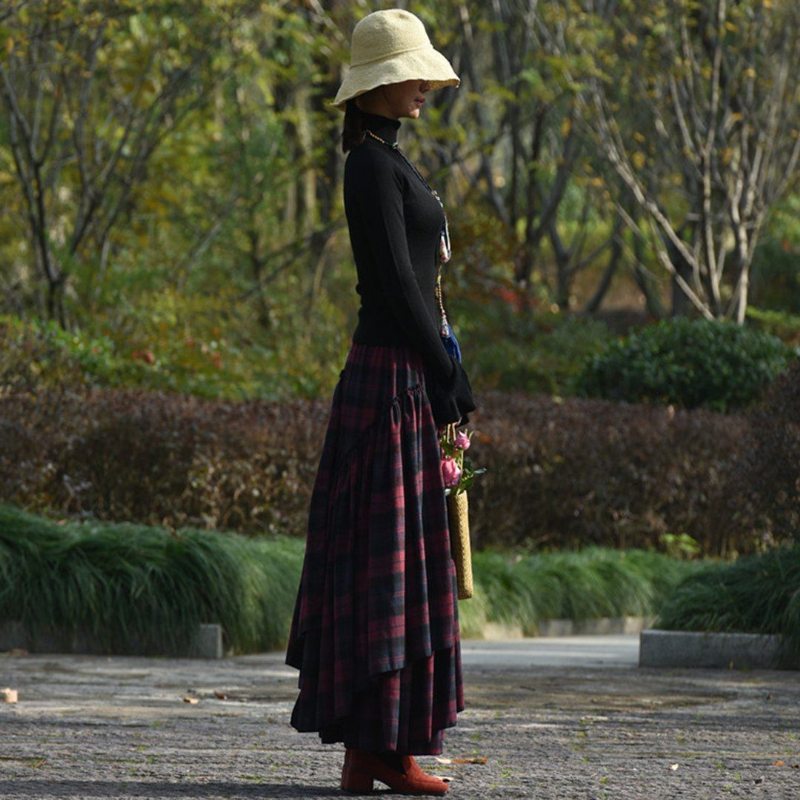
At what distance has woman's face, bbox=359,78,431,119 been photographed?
197 inches

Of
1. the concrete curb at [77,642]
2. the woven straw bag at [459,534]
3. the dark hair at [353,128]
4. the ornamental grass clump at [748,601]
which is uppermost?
the dark hair at [353,128]

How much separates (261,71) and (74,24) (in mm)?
7576

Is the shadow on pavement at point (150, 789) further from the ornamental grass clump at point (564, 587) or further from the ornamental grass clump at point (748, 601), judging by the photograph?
the ornamental grass clump at point (564, 587)

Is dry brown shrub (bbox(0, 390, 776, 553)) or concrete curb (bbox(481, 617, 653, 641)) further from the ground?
dry brown shrub (bbox(0, 390, 776, 553))

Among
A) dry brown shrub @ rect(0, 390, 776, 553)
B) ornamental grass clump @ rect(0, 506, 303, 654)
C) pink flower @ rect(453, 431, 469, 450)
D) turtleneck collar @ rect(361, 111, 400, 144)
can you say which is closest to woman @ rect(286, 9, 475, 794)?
turtleneck collar @ rect(361, 111, 400, 144)

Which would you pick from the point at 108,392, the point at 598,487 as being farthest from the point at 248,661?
the point at 598,487

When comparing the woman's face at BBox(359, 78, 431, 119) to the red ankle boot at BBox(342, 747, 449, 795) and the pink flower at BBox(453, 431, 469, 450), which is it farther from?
the red ankle boot at BBox(342, 747, 449, 795)

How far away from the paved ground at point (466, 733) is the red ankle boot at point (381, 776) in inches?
4.4

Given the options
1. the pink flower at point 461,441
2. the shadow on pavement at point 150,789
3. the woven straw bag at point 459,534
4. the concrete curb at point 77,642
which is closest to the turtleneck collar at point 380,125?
the pink flower at point 461,441

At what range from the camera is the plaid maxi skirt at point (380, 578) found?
480 cm

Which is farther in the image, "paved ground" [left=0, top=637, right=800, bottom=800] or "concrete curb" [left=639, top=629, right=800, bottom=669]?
"concrete curb" [left=639, top=629, right=800, bottom=669]

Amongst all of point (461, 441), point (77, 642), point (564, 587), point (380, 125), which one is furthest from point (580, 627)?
point (380, 125)

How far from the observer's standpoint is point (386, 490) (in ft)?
15.9

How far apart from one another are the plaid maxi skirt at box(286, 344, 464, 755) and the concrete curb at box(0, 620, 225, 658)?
12.8 ft
